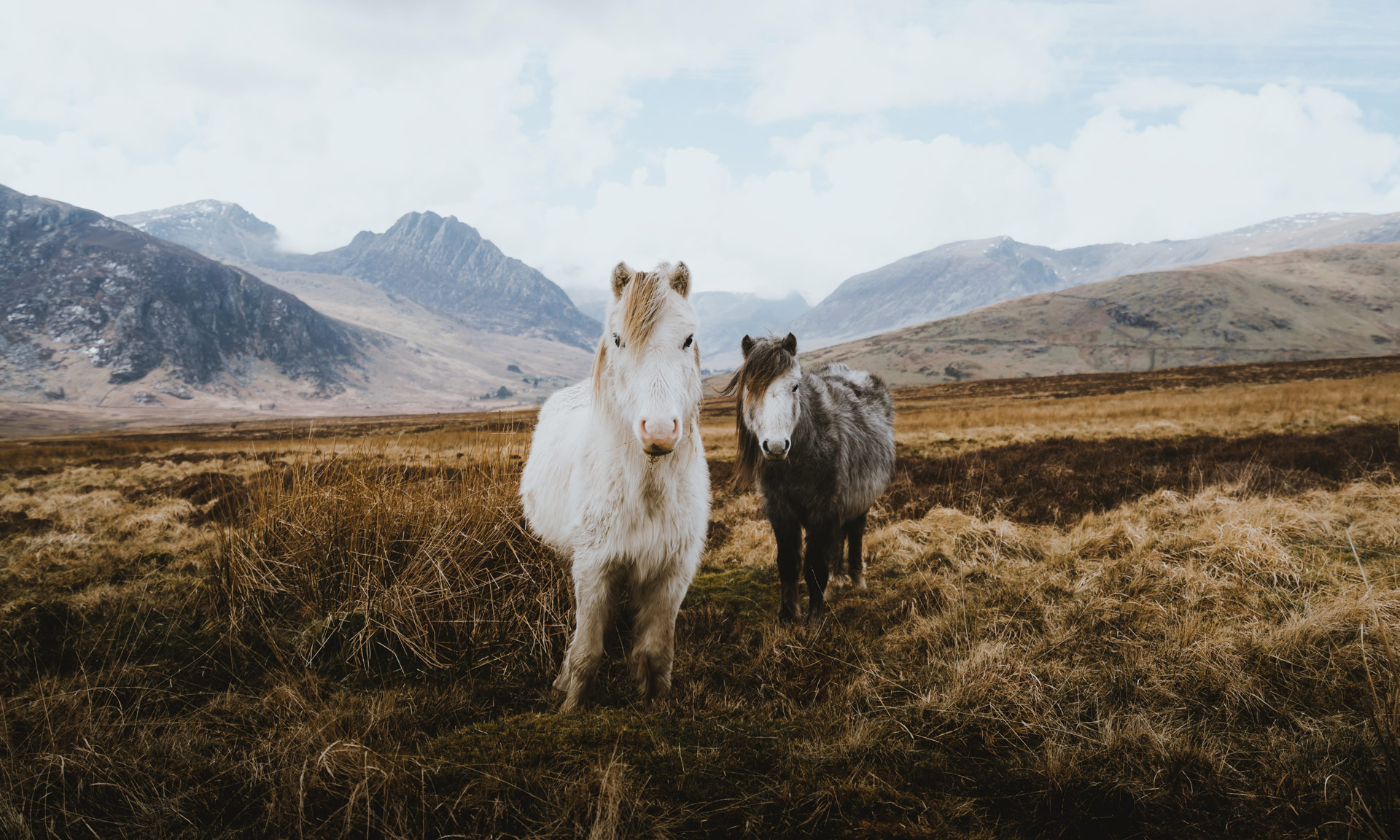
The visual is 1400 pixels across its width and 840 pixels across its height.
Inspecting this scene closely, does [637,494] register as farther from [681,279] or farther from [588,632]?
[681,279]

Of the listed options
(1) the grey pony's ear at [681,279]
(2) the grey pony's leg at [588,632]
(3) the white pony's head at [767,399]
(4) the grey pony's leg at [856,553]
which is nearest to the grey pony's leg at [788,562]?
(3) the white pony's head at [767,399]

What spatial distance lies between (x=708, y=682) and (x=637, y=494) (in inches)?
55.6

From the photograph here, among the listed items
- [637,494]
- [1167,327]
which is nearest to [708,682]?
[637,494]

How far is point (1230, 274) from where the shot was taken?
451 feet

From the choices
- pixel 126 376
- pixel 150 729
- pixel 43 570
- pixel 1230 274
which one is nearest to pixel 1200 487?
pixel 150 729

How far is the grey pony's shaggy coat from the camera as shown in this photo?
5.09m

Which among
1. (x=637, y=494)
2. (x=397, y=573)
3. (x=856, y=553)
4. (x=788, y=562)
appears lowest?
(x=856, y=553)

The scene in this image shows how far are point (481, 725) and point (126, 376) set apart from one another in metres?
239

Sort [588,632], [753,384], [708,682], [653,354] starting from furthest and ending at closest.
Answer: [753,384]
[708,682]
[588,632]
[653,354]

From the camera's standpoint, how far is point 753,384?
199 inches

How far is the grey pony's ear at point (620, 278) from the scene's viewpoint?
10.6 ft

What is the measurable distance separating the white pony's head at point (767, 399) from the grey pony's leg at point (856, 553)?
1.67 m

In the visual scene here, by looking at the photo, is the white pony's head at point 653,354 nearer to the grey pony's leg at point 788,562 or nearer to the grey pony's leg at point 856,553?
the grey pony's leg at point 788,562

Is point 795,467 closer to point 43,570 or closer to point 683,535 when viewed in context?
point 683,535
